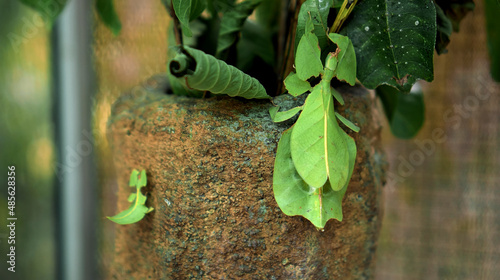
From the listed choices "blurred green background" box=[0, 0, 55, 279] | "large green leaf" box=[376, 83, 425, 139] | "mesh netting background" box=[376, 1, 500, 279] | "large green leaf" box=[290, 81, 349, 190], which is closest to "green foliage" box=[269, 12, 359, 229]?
"large green leaf" box=[290, 81, 349, 190]

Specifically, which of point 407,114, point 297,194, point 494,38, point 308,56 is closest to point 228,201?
point 297,194

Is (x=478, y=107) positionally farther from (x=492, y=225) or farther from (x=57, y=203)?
(x=57, y=203)

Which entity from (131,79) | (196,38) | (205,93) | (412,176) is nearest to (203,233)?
(205,93)

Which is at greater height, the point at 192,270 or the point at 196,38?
the point at 196,38

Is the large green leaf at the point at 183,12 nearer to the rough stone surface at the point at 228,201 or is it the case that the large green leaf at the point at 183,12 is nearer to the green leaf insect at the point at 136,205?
the rough stone surface at the point at 228,201

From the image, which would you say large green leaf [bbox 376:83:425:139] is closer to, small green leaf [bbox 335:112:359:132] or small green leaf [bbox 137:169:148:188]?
small green leaf [bbox 335:112:359:132]

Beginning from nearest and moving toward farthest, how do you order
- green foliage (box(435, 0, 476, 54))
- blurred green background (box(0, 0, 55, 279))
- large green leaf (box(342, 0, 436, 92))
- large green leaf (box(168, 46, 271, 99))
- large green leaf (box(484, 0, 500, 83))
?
large green leaf (box(168, 46, 271, 99)), large green leaf (box(342, 0, 436, 92)), green foliage (box(435, 0, 476, 54)), large green leaf (box(484, 0, 500, 83)), blurred green background (box(0, 0, 55, 279))
